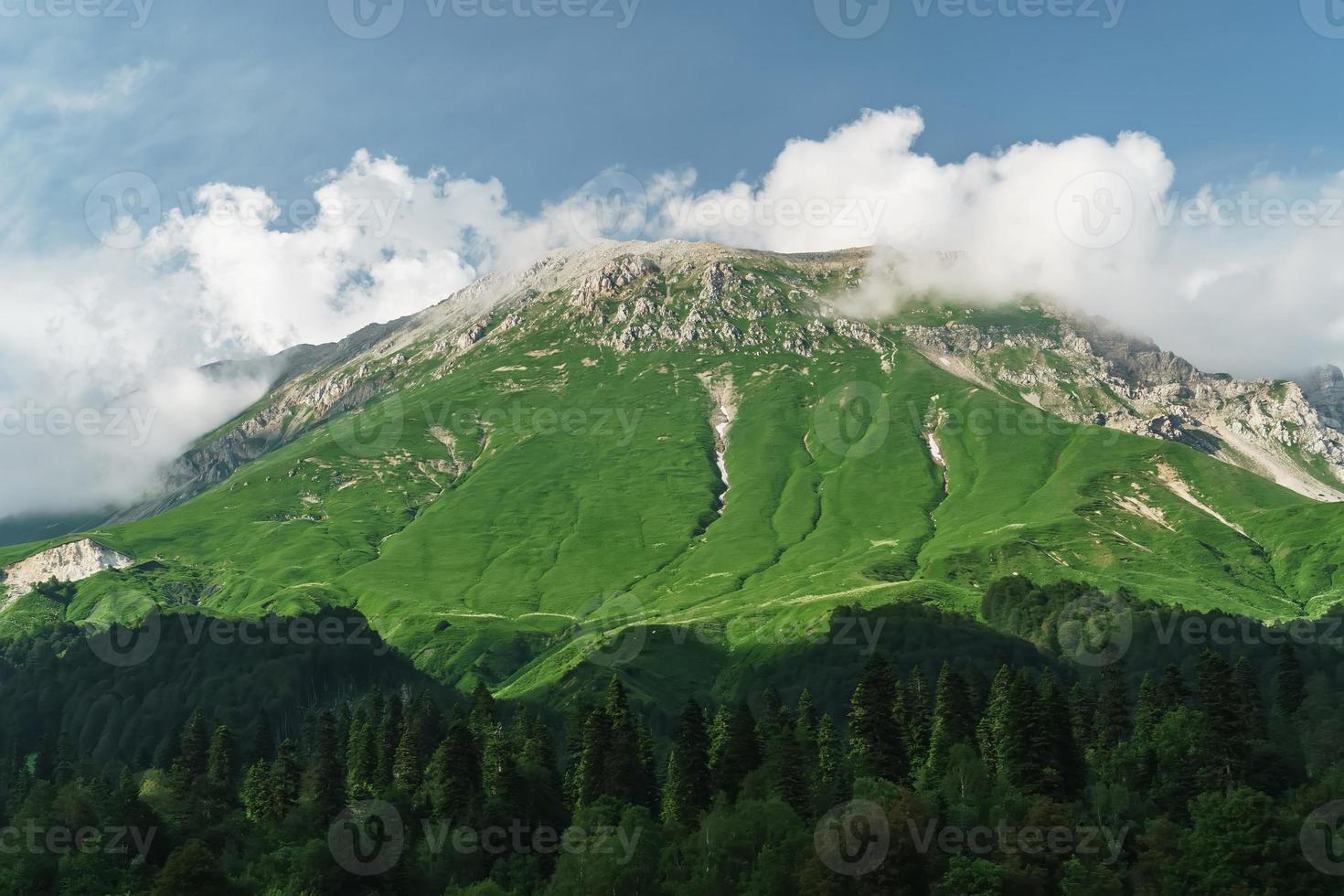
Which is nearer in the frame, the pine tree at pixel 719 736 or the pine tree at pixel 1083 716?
the pine tree at pixel 719 736

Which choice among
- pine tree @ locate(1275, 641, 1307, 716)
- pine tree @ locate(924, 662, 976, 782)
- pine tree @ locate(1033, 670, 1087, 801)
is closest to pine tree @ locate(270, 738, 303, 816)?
pine tree @ locate(924, 662, 976, 782)

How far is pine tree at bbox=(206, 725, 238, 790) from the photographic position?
463ft

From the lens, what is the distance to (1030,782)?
99.1m

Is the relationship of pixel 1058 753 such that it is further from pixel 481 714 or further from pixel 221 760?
pixel 221 760

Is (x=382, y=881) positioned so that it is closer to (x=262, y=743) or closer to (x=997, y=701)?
(x=997, y=701)

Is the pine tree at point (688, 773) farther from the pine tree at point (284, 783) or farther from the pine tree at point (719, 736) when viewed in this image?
the pine tree at point (284, 783)

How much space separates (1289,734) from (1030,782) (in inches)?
1651

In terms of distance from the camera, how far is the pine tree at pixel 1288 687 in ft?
477

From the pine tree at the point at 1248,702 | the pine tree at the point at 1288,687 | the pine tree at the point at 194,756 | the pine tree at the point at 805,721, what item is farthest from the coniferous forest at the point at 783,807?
the pine tree at the point at 194,756

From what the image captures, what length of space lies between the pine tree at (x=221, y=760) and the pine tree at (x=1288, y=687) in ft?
452

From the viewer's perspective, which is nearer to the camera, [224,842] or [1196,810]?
[1196,810]

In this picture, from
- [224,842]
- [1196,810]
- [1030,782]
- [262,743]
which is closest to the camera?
[1196,810]

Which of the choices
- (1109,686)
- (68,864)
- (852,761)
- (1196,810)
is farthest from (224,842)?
(1109,686)

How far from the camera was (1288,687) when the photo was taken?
147m
